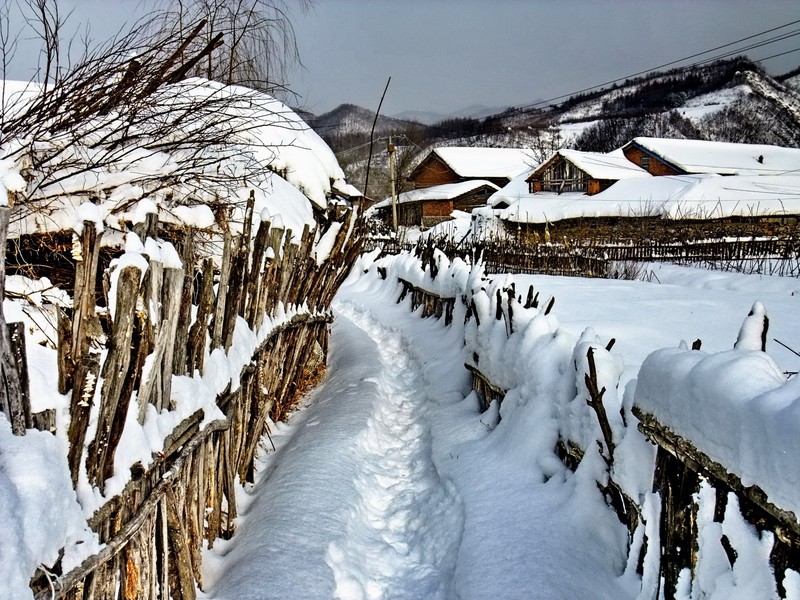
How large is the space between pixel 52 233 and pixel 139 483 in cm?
173

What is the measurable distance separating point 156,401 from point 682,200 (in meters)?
28.0

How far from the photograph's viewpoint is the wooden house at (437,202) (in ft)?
134

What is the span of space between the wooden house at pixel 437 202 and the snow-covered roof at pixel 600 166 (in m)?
8.39

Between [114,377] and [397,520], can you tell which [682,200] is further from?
[114,377]

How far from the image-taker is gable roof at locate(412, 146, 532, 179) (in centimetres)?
4500

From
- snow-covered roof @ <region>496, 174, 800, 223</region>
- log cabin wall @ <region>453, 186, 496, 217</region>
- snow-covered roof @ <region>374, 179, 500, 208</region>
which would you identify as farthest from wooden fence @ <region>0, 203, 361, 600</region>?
log cabin wall @ <region>453, 186, 496, 217</region>

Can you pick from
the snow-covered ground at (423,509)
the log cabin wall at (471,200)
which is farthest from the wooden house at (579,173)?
the snow-covered ground at (423,509)

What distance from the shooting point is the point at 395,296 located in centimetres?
1105

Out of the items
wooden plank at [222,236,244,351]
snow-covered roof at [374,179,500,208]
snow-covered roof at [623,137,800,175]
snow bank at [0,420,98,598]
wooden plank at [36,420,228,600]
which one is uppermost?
snow-covered roof at [623,137,800,175]

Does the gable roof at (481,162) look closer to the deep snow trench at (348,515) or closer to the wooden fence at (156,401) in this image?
the deep snow trench at (348,515)

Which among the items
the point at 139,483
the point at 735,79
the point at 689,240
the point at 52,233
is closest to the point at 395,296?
the point at 52,233

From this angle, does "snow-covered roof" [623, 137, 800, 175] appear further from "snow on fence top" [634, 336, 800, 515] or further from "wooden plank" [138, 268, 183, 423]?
"wooden plank" [138, 268, 183, 423]

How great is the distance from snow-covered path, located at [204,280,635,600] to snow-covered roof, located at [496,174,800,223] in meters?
23.2

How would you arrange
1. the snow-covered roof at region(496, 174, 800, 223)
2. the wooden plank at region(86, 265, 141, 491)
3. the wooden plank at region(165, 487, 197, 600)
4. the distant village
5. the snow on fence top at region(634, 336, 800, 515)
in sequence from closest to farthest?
1. the snow on fence top at region(634, 336, 800, 515)
2. the wooden plank at region(86, 265, 141, 491)
3. the wooden plank at region(165, 487, 197, 600)
4. the snow-covered roof at region(496, 174, 800, 223)
5. the distant village
